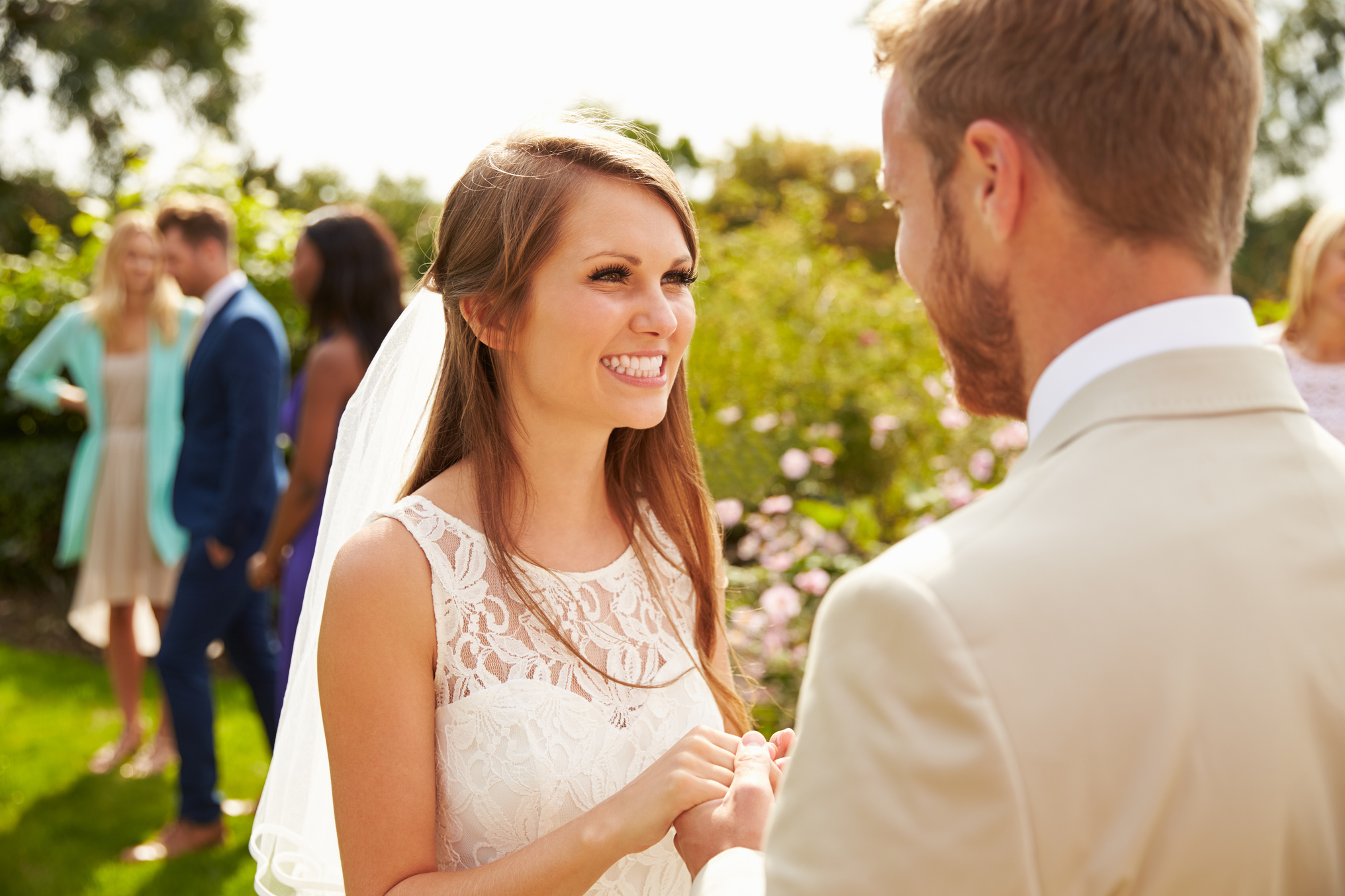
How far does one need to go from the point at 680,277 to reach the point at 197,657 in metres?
3.29

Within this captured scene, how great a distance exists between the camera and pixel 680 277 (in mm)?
2088

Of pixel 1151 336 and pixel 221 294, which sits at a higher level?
pixel 1151 336

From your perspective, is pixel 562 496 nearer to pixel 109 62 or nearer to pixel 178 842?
pixel 178 842

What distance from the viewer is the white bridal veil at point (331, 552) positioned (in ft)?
7.08

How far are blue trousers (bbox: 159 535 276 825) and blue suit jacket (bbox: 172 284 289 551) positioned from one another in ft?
0.46

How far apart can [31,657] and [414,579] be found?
6546 millimetres

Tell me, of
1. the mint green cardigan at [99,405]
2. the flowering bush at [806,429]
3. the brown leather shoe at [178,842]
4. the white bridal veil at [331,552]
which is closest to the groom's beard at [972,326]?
the white bridal veil at [331,552]

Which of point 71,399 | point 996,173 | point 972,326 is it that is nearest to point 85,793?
point 71,399

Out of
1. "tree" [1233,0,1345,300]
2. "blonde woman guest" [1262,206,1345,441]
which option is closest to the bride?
"blonde woman guest" [1262,206,1345,441]

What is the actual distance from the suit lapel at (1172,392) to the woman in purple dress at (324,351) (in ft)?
11.1

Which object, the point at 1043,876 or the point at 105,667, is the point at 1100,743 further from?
the point at 105,667

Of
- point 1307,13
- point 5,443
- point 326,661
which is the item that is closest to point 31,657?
point 5,443

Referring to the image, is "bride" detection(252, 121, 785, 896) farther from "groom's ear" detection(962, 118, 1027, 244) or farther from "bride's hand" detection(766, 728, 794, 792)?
"groom's ear" detection(962, 118, 1027, 244)

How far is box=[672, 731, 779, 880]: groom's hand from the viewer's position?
1.50 metres
